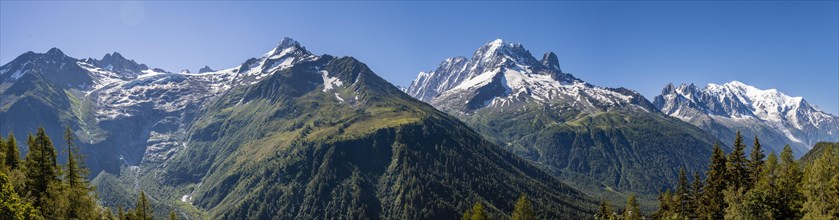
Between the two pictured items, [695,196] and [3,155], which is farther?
[695,196]

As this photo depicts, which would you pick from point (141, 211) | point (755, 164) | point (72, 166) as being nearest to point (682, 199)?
point (755, 164)

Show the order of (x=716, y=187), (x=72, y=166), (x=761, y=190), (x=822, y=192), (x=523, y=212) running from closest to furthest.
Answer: (x=822, y=192)
(x=72, y=166)
(x=761, y=190)
(x=716, y=187)
(x=523, y=212)

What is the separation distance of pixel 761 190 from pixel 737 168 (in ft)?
27.3

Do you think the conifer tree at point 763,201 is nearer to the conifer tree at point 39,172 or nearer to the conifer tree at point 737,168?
the conifer tree at point 737,168

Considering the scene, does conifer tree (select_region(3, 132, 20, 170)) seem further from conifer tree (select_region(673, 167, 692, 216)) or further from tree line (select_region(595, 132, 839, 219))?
conifer tree (select_region(673, 167, 692, 216))

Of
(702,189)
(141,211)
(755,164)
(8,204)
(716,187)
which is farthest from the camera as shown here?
(702,189)

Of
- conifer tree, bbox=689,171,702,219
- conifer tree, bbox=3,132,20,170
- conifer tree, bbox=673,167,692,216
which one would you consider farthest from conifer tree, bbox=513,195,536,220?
conifer tree, bbox=3,132,20,170

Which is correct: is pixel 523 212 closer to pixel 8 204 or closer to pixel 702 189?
pixel 702 189

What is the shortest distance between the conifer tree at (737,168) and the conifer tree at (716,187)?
1.01 m

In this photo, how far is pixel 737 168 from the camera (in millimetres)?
86938

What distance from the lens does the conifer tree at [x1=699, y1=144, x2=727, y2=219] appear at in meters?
86.8

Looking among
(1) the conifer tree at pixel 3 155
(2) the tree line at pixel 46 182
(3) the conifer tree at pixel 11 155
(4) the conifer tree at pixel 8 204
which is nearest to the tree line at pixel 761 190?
(4) the conifer tree at pixel 8 204

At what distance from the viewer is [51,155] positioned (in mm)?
69812

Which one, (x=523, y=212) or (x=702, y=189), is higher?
(x=702, y=189)
